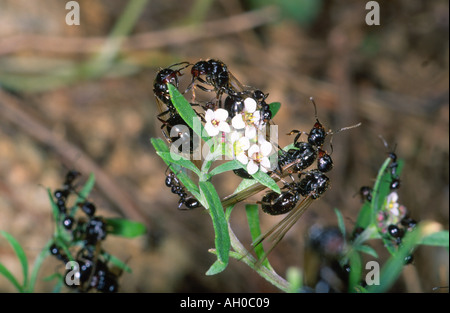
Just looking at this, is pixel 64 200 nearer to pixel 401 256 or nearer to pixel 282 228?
pixel 282 228

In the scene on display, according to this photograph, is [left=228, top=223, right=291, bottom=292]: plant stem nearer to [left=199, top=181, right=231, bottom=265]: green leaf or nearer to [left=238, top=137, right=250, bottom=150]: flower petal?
[left=199, top=181, right=231, bottom=265]: green leaf

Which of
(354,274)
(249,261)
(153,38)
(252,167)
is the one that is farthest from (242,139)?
(153,38)

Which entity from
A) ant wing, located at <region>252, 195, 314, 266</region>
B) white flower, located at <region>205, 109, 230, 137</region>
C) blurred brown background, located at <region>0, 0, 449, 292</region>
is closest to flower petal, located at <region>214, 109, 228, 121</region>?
white flower, located at <region>205, 109, 230, 137</region>

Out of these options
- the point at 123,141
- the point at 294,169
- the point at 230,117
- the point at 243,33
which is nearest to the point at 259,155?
the point at 230,117

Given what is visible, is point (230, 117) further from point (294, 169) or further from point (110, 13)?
point (110, 13)

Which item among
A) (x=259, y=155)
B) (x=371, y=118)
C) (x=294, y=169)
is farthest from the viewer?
(x=371, y=118)
